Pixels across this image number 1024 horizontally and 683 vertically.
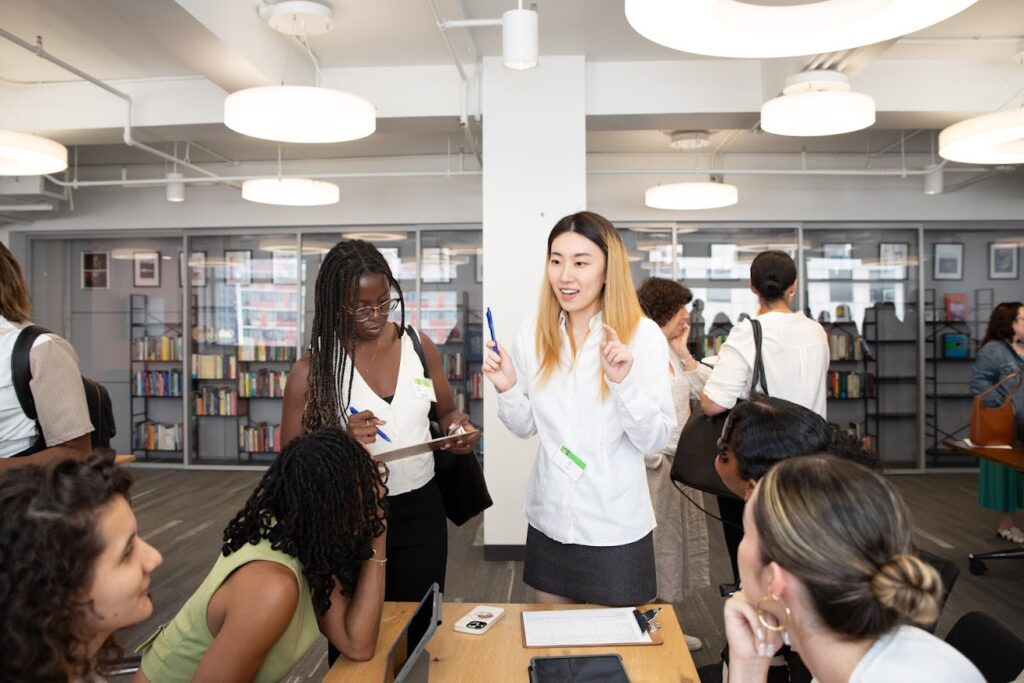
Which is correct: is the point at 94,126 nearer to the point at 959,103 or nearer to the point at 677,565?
the point at 677,565

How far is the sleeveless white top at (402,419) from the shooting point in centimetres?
201

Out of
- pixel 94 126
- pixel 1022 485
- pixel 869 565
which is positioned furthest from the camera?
pixel 94 126

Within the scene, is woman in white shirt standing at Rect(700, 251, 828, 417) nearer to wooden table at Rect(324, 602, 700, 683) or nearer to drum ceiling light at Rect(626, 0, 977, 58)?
drum ceiling light at Rect(626, 0, 977, 58)

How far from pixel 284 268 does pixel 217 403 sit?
5.30 ft

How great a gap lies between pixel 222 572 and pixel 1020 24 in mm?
5288

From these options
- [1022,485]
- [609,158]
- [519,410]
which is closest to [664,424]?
[519,410]

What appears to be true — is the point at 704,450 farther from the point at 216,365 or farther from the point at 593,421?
the point at 216,365

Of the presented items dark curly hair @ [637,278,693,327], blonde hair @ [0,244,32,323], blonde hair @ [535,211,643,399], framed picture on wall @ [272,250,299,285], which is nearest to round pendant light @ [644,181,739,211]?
dark curly hair @ [637,278,693,327]

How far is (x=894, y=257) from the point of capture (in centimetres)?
735

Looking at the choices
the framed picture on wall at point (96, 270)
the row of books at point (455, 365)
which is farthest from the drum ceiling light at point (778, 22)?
the framed picture on wall at point (96, 270)

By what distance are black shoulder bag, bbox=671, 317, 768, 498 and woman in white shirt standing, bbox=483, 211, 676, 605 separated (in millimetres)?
622

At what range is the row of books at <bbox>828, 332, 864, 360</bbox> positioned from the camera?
7.37 m

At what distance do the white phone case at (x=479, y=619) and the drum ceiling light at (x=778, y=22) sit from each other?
1.62 meters

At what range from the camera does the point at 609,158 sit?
744 cm
